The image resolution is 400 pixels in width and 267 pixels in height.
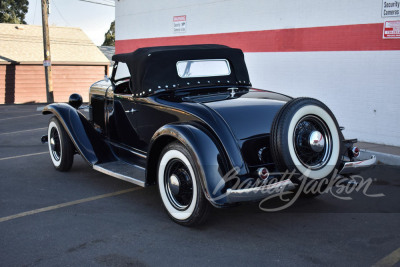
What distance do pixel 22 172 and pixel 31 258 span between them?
127 inches

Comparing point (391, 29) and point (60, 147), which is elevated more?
point (391, 29)

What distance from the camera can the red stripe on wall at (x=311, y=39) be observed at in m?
8.82

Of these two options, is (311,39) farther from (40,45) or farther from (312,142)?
(40,45)

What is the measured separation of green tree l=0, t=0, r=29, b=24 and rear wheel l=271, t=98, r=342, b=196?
43.3 metres

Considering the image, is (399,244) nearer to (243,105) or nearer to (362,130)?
(243,105)

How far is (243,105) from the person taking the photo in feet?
14.7

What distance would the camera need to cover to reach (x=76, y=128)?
6027 millimetres

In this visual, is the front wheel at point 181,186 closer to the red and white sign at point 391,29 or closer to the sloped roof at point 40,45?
the red and white sign at point 391,29

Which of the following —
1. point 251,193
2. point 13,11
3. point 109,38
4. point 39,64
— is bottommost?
point 251,193

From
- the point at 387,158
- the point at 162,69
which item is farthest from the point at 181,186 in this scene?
the point at 387,158

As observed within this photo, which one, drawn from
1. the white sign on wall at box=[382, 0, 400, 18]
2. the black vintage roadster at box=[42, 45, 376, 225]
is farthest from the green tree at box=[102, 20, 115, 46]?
the black vintage roadster at box=[42, 45, 376, 225]

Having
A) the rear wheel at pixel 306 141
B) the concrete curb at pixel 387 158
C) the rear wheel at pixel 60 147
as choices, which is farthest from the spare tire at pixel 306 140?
the concrete curb at pixel 387 158

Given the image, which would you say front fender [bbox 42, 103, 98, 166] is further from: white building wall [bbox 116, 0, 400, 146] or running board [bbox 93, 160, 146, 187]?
white building wall [bbox 116, 0, 400, 146]

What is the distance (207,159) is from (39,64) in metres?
21.7
